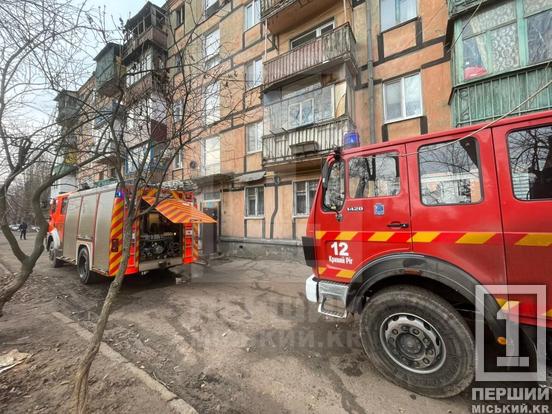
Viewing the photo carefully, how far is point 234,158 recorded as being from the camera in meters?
12.8

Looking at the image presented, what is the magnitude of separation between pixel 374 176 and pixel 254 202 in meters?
9.22

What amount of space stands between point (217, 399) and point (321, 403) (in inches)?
40.8

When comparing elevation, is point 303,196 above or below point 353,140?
below

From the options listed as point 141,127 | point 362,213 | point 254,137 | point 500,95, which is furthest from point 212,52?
point 500,95

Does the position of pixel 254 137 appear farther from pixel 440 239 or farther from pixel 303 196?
pixel 440 239

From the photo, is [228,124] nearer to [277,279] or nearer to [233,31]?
[233,31]

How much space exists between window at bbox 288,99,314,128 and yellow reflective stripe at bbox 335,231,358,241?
7440 millimetres

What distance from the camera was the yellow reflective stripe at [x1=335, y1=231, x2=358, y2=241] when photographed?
314 cm

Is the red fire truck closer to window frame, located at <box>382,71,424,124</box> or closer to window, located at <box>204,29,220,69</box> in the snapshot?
window, located at <box>204,29,220,69</box>

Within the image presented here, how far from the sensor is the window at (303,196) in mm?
10226

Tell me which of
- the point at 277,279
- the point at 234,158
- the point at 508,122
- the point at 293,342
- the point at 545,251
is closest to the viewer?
the point at 545,251

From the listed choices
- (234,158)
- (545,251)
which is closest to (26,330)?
(545,251)

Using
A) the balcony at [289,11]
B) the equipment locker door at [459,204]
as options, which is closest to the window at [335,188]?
the equipment locker door at [459,204]

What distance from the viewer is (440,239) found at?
8.46 ft
